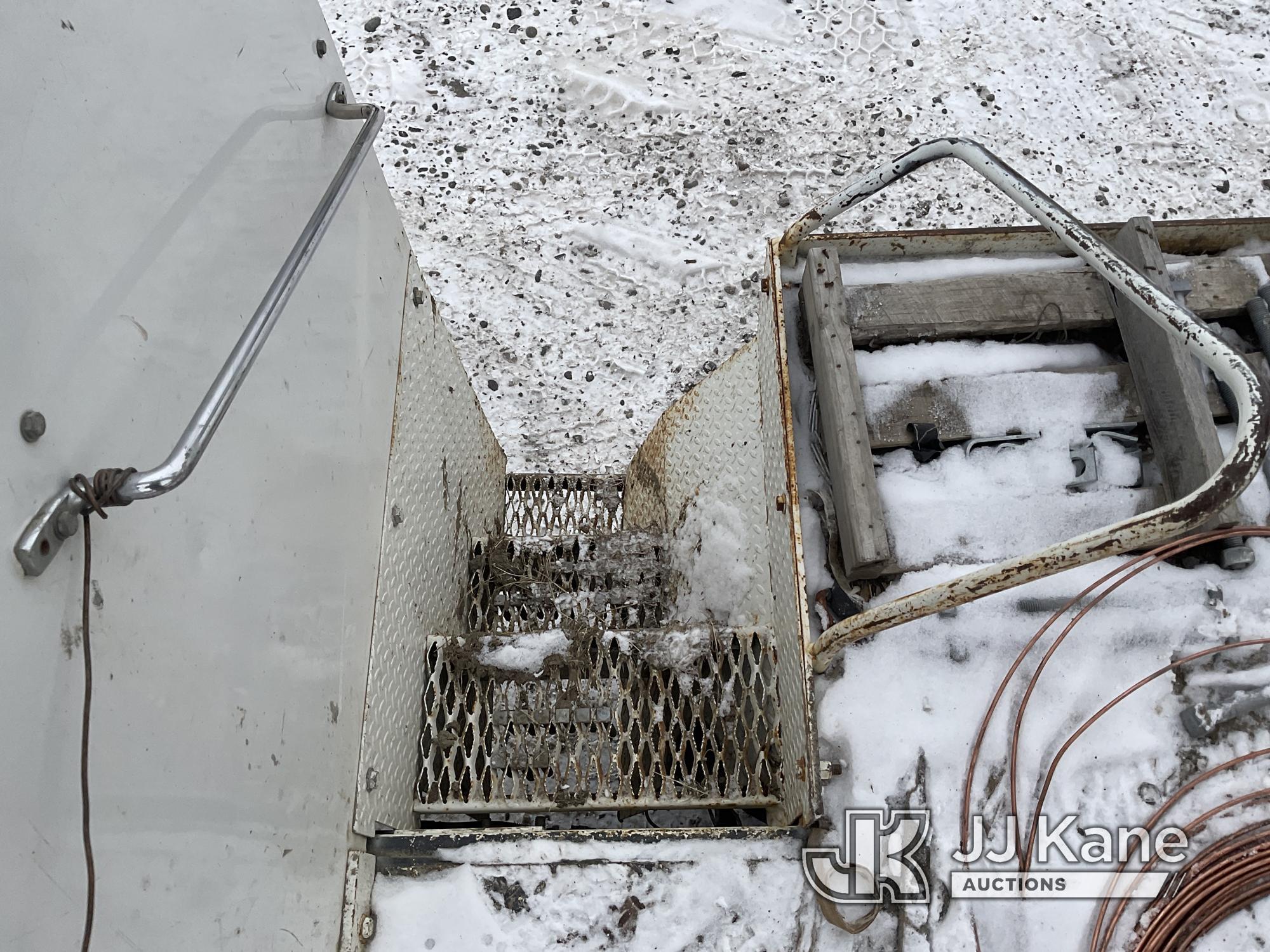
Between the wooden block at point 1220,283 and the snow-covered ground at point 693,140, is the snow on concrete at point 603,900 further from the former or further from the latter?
the snow-covered ground at point 693,140

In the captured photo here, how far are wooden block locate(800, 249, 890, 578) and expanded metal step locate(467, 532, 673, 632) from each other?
1245 mm

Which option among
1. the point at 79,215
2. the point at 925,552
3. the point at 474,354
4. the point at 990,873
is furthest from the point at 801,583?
the point at 474,354

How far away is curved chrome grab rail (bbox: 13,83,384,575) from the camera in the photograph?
3.19 feet

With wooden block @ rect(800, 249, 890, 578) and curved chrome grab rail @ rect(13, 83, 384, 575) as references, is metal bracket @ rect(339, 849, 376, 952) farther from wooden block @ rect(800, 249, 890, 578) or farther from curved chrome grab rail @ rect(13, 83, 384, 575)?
wooden block @ rect(800, 249, 890, 578)

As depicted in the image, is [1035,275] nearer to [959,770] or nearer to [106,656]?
[959,770]

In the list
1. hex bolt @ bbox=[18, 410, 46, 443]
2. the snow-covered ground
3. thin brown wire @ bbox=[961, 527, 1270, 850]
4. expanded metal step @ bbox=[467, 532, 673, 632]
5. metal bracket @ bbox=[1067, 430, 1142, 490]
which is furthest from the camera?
the snow-covered ground

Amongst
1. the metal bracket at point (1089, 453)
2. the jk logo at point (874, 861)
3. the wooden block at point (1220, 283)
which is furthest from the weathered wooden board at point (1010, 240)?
the jk logo at point (874, 861)

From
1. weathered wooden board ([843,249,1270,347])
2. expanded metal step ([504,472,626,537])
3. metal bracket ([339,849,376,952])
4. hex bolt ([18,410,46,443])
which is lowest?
Result: metal bracket ([339,849,376,952])

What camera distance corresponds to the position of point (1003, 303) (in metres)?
2.39

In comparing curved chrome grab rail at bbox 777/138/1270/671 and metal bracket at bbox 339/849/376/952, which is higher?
curved chrome grab rail at bbox 777/138/1270/671

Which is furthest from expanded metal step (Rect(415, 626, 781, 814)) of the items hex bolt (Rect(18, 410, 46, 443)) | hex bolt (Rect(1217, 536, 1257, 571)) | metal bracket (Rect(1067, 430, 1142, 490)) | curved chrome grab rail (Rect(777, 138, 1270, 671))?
hex bolt (Rect(18, 410, 46, 443))

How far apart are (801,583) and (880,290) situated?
3.15 feet

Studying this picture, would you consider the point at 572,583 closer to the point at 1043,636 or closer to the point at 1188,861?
the point at 1043,636

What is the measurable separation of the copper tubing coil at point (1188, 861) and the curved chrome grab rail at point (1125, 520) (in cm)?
38
